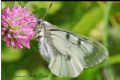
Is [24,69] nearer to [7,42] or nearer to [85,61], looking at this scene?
[85,61]

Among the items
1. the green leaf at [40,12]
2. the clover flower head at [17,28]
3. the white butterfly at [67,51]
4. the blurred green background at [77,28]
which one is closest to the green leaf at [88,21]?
the blurred green background at [77,28]

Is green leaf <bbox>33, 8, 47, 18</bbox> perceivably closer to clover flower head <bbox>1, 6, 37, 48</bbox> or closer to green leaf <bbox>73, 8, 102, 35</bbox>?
clover flower head <bbox>1, 6, 37, 48</bbox>

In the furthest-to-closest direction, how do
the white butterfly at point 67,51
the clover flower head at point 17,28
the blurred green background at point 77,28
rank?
1. the blurred green background at point 77,28
2. the white butterfly at point 67,51
3. the clover flower head at point 17,28

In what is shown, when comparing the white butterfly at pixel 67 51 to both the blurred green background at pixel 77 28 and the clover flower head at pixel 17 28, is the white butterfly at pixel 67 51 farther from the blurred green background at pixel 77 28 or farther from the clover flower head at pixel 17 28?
the blurred green background at pixel 77 28

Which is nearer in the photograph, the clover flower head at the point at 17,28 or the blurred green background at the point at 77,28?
the clover flower head at the point at 17,28

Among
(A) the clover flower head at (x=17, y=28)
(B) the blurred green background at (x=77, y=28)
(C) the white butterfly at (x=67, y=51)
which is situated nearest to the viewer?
(A) the clover flower head at (x=17, y=28)

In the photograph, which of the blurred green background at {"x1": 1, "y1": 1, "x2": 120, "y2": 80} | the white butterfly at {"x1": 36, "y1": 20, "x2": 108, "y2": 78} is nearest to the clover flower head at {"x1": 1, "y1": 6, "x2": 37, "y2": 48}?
the white butterfly at {"x1": 36, "y1": 20, "x2": 108, "y2": 78}
